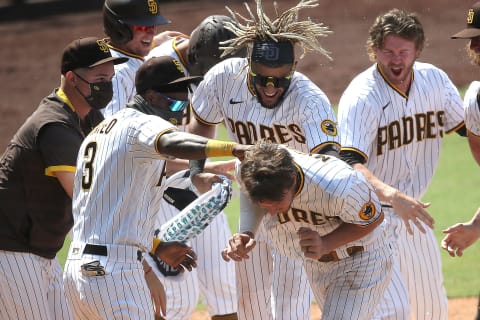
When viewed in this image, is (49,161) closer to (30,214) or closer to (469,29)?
(30,214)

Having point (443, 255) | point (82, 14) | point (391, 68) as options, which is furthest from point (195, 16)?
point (391, 68)

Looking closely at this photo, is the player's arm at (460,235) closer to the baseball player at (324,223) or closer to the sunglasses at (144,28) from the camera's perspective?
the baseball player at (324,223)

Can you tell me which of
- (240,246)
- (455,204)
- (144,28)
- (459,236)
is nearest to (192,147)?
(240,246)

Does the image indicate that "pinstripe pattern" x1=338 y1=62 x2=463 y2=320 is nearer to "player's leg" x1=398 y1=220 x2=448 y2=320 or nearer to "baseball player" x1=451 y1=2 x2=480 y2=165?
"player's leg" x1=398 y1=220 x2=448 y2=320

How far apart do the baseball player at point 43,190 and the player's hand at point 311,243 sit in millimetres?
1272

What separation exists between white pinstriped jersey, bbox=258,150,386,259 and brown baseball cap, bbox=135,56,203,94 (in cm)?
69

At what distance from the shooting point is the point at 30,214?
523 centimetres

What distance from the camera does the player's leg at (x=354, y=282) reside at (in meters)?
4.95

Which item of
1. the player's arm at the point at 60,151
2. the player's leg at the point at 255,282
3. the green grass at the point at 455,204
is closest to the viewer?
the player's arm at the point at 60,151

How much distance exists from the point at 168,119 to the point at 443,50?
53.6ft

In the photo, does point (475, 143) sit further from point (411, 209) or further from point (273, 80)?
point (273, 80)

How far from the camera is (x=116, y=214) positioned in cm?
468

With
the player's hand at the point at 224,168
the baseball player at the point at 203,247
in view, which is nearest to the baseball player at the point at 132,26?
the baseball player at the point at 203,247

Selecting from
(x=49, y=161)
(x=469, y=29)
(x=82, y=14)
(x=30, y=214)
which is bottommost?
(x=82, y=14)
